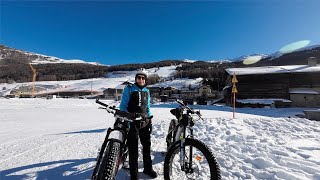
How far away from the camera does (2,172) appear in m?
4.66

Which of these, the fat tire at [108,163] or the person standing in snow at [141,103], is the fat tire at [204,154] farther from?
the fat tire at [108,163]

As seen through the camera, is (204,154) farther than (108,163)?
Yes

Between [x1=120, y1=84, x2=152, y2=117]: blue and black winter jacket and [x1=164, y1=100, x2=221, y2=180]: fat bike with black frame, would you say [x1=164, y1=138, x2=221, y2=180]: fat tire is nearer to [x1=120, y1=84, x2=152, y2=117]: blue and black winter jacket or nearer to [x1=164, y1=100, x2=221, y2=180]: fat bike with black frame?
[x1=164, y1=100, x2=221, y2=180]: fat bike with black frame

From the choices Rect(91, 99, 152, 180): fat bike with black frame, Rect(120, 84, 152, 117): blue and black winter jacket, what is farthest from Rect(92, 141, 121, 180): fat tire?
Rect(120, 84, 152, 117): blue and black winter jacket

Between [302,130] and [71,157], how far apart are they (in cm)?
846

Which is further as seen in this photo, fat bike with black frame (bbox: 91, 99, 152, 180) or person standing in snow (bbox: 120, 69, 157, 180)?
person standing in snow (bbox: 120, 69, 157, 180)

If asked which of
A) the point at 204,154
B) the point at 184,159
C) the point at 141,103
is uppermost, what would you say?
the point at 141,103

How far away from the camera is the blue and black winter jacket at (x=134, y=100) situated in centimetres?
433

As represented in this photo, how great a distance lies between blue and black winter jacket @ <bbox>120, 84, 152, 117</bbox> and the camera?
433 cm

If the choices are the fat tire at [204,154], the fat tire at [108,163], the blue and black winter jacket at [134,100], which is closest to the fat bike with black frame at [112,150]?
the fat tire at [108,163]

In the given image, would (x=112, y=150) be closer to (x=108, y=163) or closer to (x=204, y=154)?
(x=108, y=163)

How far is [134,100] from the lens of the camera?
4328 mm

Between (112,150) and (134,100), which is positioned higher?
(134,100)

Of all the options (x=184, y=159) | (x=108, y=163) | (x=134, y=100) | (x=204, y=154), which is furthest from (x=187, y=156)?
(x=108, y=163)
